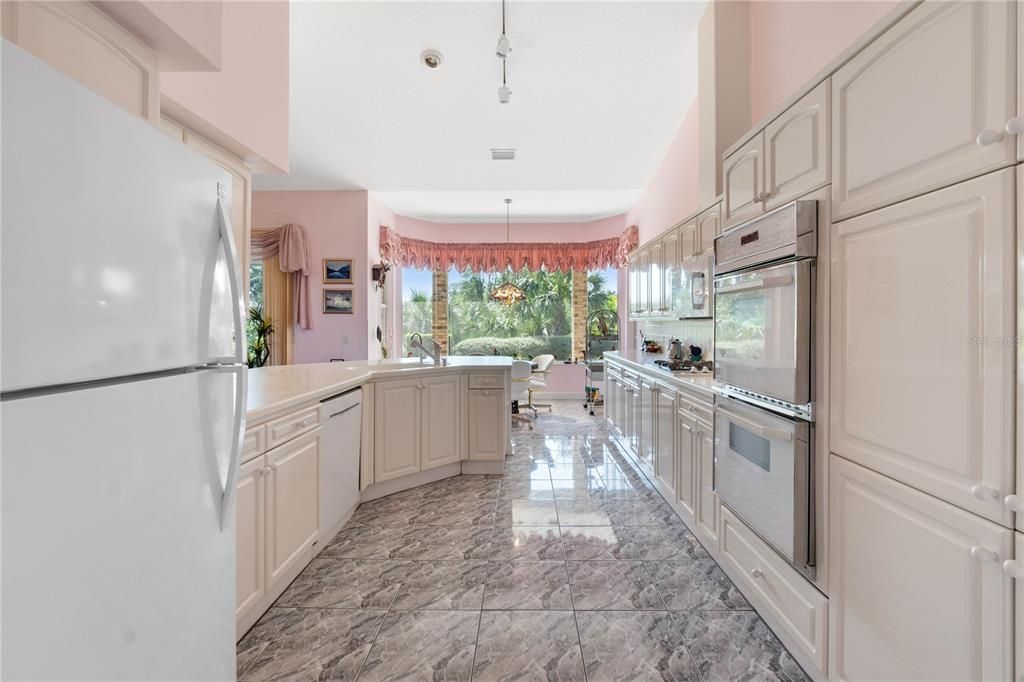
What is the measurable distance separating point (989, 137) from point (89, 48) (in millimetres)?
2239

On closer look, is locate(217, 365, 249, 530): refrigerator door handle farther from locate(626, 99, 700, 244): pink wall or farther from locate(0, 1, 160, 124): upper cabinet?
locate(626, 99, 700, 244): pink wall

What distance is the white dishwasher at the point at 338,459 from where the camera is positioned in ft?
7.59

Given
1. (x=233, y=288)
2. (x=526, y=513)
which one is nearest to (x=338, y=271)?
(x=526, y=513)

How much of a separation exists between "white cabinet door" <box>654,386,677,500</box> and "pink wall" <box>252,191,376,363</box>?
419 centimetres

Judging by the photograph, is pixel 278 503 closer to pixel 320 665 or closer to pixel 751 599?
pixel 320 665

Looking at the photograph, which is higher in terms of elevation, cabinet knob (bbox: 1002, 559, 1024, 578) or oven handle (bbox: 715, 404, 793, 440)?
oven handle (bbox: 715, 404, 793, 440)

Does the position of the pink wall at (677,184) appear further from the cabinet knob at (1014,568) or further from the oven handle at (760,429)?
the cabinet knob at (1014,568)

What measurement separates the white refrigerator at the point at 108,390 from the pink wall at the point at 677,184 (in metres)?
3.43

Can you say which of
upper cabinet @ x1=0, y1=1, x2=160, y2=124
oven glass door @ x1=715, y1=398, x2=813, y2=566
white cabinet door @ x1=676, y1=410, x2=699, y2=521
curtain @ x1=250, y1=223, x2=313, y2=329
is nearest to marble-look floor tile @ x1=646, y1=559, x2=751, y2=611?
white cabinet door @ x1=676, y1=410, x2=699, y2=521

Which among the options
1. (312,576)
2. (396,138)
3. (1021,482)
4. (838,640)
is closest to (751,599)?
(838,640)

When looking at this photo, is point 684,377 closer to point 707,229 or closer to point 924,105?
point 707,229

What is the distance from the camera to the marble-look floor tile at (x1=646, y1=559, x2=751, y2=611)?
192 centimetres

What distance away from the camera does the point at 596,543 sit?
2.47 metres

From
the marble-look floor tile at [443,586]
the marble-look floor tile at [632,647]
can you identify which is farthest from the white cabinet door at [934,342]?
the marble-look floor tile at [443,586]
